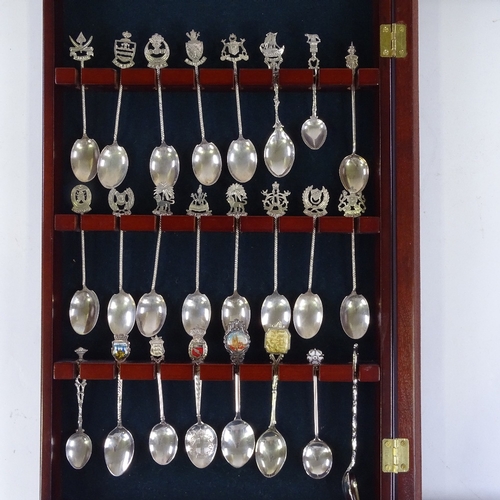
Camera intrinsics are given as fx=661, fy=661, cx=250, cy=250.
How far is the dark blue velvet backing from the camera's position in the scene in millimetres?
887

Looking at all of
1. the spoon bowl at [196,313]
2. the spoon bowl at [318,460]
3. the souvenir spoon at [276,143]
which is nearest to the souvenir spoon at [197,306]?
the spoon bowl at [196,313]

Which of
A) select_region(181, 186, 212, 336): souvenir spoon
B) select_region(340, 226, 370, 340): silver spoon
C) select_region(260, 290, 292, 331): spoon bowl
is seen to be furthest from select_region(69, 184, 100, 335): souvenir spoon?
select_region(340, 226, 370, 340): silver spoon

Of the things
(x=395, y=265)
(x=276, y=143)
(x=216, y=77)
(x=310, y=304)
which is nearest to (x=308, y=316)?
(x=310, y=304)

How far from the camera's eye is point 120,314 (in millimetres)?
866

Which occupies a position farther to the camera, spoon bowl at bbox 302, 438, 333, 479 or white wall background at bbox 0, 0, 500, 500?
white wall background at bbox 0, 0, 500, 500

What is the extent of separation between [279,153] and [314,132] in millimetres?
53

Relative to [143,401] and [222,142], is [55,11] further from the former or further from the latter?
[143,401]

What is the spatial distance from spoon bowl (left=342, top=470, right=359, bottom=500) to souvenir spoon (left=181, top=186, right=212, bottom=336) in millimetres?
268

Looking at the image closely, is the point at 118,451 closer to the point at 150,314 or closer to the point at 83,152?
the point at 150,314

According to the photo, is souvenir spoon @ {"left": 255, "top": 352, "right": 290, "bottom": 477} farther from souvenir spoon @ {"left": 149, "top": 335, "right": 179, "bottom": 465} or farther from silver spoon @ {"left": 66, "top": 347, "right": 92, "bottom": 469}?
silver spoon @ {"left": 66, "top": 347, "right": 92, "bottom": 469}

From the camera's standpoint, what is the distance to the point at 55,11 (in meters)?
0.87

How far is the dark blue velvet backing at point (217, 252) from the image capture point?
89 cm

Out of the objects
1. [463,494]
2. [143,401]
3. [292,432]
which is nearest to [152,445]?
[143,401]

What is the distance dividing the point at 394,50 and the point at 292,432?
519mm
